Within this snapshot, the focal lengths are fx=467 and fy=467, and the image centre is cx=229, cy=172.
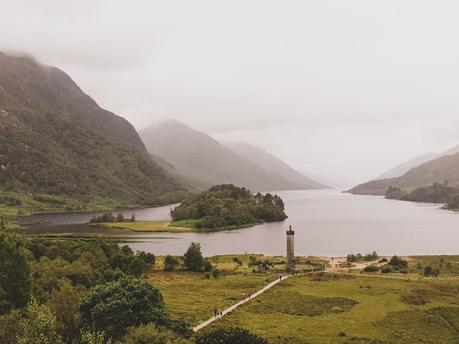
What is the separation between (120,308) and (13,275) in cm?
1873

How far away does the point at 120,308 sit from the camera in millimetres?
57750

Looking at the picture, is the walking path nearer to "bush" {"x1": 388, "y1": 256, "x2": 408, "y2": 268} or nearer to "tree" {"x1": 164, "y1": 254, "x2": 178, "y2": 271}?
"tree" {"x1": 164, "y1": 254, "x2": 178, "y2": 271}

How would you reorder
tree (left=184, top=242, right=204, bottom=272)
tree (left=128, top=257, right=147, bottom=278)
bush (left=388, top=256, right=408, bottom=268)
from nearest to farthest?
tree (left=128, top=257, right=147, bottom=278) < bush (left=388, top=256, right=408, bottom=268) < tree (left=184, top=242, right=204, bottom=272)

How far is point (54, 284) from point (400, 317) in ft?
190

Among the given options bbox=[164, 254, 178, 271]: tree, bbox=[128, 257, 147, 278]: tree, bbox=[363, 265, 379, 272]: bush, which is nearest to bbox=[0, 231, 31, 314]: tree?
bbox=[128, 257, 147, 278]: tree

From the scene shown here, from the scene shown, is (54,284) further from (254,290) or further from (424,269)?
(424,269)

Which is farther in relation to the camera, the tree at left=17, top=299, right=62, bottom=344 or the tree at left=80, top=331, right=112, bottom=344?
the tree at left=17, top=299, right=62, bottom=344

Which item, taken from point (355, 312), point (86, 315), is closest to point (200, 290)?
point (355, 312)

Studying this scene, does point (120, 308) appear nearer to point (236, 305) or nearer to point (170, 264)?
point (236, 305)

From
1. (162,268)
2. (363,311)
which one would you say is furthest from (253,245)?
(363,311)

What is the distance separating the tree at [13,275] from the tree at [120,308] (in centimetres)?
1216

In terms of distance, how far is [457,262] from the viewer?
13638 cm

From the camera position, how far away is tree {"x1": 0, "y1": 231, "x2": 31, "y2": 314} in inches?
2552

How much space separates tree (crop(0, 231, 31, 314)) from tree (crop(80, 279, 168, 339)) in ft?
39.9
